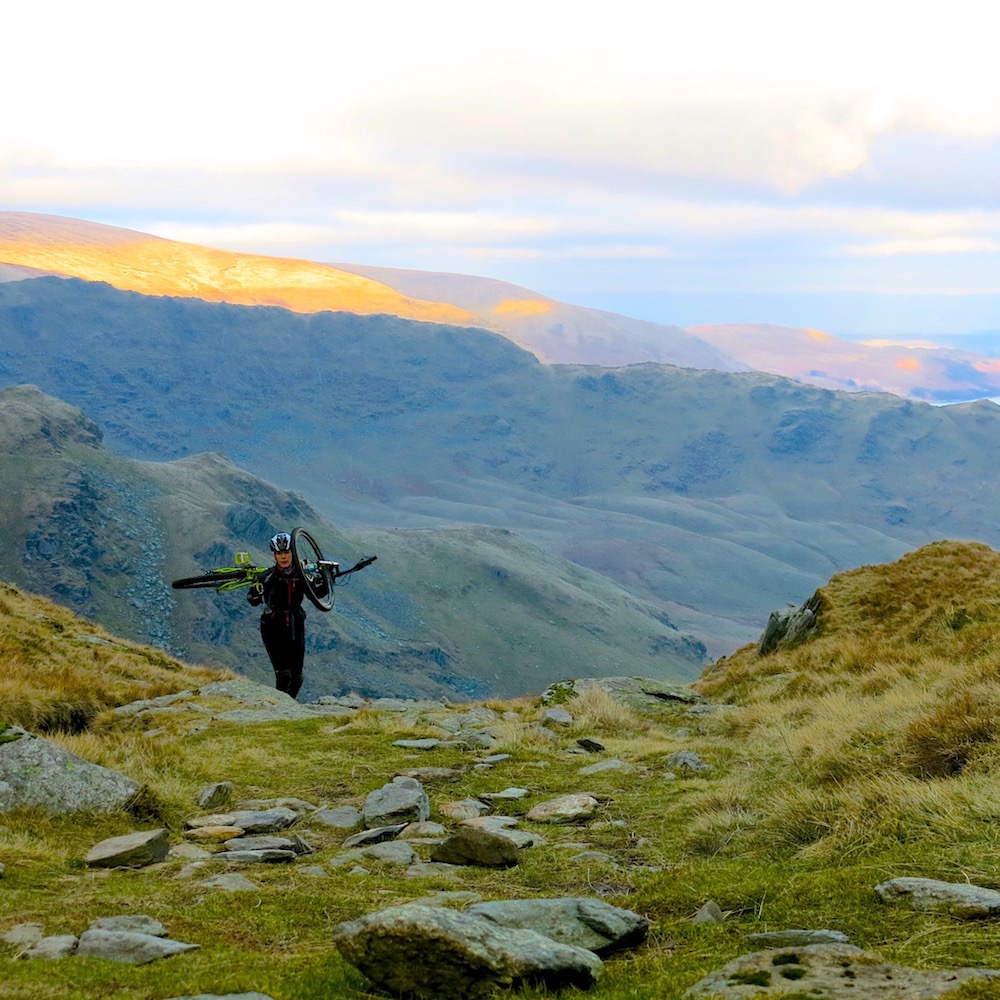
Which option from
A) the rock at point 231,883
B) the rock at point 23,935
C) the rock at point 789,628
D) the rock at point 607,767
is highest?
the rock at point 23,935

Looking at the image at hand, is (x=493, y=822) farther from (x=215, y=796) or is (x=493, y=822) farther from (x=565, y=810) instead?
(x=215, y=796)

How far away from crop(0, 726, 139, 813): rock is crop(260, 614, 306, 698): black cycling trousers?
1014 centimetres

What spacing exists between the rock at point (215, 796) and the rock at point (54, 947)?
16.7 ft

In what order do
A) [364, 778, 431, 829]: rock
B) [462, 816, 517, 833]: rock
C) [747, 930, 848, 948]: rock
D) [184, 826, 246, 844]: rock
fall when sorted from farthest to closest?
1. [364, 778, 431, 829]: rock
2. [462, 816, 517, 833]: rock
3. [184, 826, 246, 844]: rock
4. [747, 930, 848, 948]: rock

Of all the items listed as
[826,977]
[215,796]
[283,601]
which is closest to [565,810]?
[215,796]

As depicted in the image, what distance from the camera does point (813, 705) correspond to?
657 inches

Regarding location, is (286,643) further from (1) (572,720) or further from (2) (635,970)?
(2) (635,970)

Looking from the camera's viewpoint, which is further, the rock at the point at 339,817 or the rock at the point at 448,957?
the rock at the point at 339,817

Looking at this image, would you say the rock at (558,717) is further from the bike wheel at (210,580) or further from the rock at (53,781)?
the rock at (53,781)

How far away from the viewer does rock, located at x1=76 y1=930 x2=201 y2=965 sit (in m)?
5.66

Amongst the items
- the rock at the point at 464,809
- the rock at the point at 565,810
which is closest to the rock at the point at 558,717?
the rock at the point at 464,809

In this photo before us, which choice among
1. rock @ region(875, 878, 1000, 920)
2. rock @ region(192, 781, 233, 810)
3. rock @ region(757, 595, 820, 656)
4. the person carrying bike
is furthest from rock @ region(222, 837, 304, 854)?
rock @ region(757, 595, 820, 656)

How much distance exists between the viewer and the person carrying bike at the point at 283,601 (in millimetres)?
20422

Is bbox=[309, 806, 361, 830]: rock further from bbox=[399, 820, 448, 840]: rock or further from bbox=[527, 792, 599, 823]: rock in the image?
bbox=[527, 792, 599, 823]: rock
